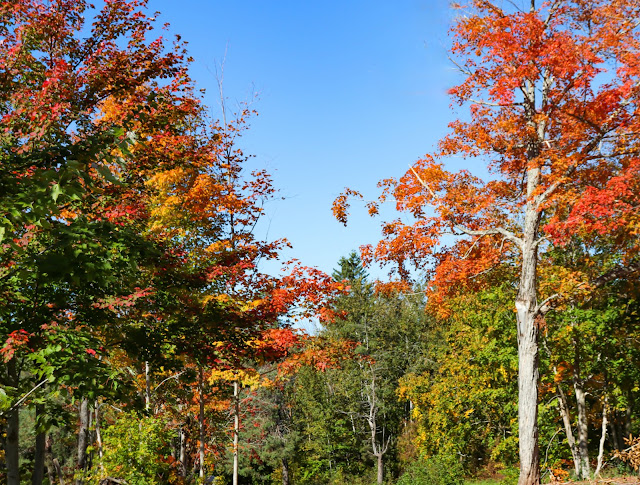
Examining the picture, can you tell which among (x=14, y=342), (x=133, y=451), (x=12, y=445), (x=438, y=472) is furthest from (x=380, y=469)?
(x=14, y=342)

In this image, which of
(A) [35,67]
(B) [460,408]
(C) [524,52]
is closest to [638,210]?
(C) [524,52]

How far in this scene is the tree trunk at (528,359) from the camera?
10.2 m

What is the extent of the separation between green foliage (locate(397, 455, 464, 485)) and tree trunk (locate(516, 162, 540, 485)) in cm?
914

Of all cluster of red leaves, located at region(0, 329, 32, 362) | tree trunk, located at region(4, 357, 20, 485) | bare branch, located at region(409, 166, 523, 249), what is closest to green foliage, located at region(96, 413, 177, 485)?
tree trunk, located at region(4, 357, 20, 485)

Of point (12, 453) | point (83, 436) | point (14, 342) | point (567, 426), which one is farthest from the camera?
point (567, 426)

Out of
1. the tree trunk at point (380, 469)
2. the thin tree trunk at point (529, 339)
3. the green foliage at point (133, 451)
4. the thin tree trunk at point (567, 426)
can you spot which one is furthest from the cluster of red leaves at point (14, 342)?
→ the tree trunk at point (380, 469)

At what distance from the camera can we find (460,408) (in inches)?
880

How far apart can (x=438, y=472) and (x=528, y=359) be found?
10800 millimetres

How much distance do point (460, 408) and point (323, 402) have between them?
1852 cm

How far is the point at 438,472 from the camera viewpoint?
63.4 ft

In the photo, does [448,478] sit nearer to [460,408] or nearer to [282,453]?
[460,408]

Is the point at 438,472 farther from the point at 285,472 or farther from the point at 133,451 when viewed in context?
the point at 285,472

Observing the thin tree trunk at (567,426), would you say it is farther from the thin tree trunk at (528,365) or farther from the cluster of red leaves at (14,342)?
the cluster of red leaves at (14,342)

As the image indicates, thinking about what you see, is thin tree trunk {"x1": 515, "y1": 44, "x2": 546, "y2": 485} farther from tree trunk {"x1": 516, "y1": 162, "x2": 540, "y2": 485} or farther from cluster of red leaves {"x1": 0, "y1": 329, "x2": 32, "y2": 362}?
cluster of red leaves {"x1": 0, "y1": 329, "x2": 32, "y2": 362}
